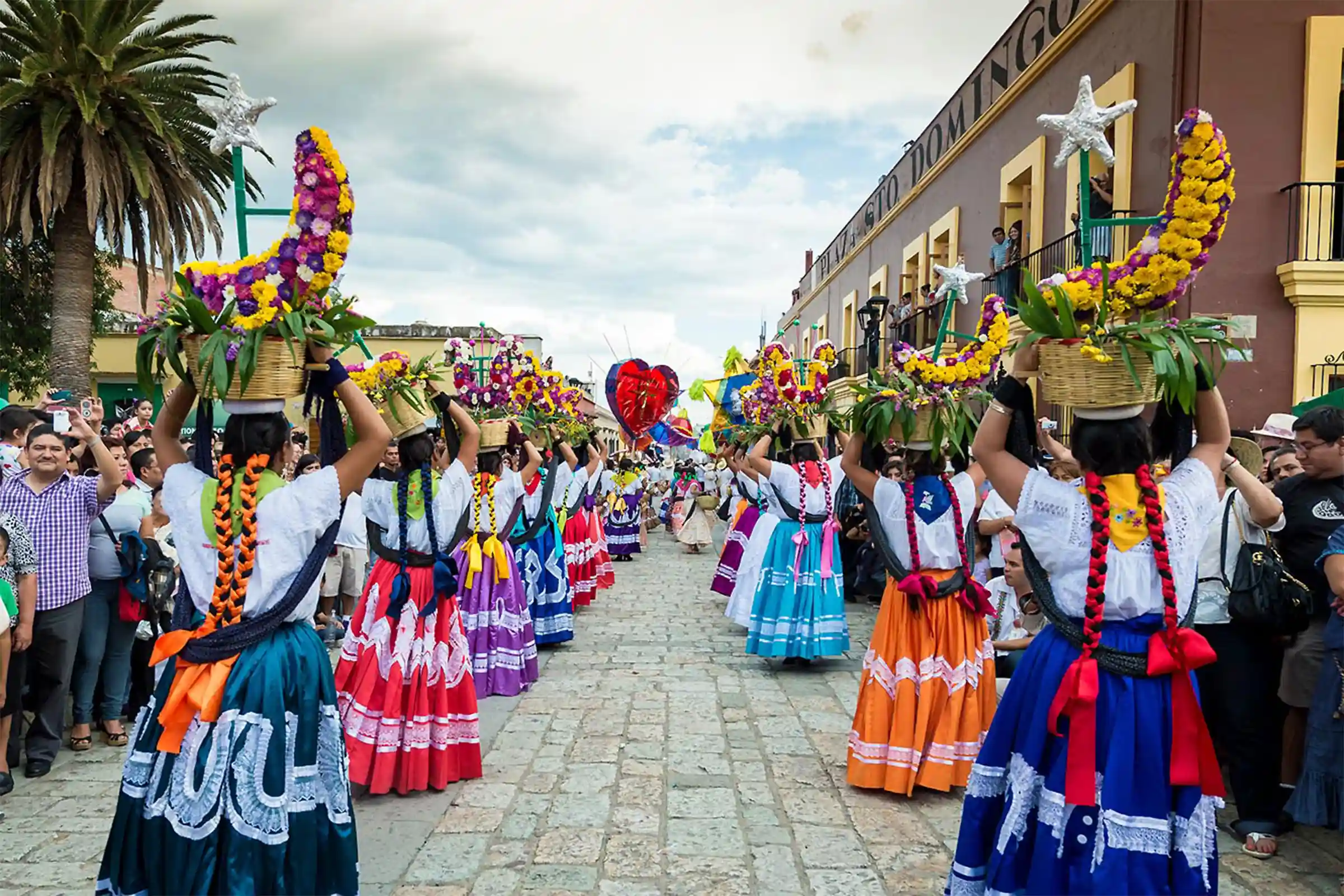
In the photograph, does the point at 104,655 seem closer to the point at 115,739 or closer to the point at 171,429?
the point at 115,739

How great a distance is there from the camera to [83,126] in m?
14.2

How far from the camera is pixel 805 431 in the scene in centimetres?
816

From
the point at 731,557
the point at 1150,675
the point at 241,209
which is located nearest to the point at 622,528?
the point at 731,557

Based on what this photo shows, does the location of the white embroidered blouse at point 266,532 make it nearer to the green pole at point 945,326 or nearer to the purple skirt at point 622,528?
the green pole at point 945,326

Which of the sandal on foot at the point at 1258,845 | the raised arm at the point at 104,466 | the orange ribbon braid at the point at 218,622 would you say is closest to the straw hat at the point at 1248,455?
the sandal on foot at the point at 1258,845

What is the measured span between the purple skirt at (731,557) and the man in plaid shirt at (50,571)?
758 cm

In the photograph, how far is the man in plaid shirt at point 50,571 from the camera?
17.6 ft

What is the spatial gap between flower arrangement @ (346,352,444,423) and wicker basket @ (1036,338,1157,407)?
3.28 metres

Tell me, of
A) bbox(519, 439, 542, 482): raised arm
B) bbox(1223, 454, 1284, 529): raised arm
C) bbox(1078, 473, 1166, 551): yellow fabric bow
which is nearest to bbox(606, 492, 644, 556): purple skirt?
bbox(519, 439, 542, 482): raised arm

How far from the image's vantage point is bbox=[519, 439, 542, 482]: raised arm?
755 cm

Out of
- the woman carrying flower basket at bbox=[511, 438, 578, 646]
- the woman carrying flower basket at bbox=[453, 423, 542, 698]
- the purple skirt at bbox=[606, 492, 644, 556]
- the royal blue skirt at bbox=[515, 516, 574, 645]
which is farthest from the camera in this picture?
the purple skirt at bbox=[606, 492, 644, 556]

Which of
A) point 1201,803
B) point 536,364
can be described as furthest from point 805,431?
point 1201,803

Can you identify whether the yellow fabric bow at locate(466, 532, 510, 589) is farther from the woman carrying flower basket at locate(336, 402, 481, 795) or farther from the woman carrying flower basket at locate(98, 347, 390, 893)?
the woman carrying flower basket at locate(98, 347, 390, 893)

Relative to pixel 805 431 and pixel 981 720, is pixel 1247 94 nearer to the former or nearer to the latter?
pixel 805 431
